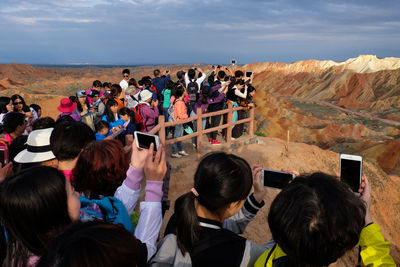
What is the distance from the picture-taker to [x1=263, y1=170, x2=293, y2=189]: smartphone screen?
206 centimetres

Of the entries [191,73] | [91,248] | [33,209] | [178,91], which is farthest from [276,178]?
[191,73]

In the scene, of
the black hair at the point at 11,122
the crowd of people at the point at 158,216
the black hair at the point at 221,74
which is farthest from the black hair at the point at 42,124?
the black hair at the point at 221,74

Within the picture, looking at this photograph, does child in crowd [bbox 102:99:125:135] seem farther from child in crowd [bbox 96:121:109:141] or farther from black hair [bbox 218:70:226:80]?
black hair [bbox 218:70:226:80]

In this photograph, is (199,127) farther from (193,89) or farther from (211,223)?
(211,223)

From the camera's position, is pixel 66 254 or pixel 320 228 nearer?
pixel 66 254

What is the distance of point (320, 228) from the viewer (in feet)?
4.17

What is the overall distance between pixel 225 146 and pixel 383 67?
4936 cm

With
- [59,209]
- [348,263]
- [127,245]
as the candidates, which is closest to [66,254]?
[127,245]

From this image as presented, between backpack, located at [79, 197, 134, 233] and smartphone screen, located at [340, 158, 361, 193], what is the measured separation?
1.69m

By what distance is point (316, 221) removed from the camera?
1.27 m

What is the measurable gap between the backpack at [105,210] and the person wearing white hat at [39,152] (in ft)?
3.58

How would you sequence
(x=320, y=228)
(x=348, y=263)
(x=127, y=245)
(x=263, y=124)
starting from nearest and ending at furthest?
(x=127, y=245), (x=320, y=228), (x=348, y=263), (x=263, y=124)

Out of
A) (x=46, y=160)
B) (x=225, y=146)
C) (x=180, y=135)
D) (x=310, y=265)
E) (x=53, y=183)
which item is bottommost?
(x=225, y=146)

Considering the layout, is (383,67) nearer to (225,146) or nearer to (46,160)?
(225,146)
